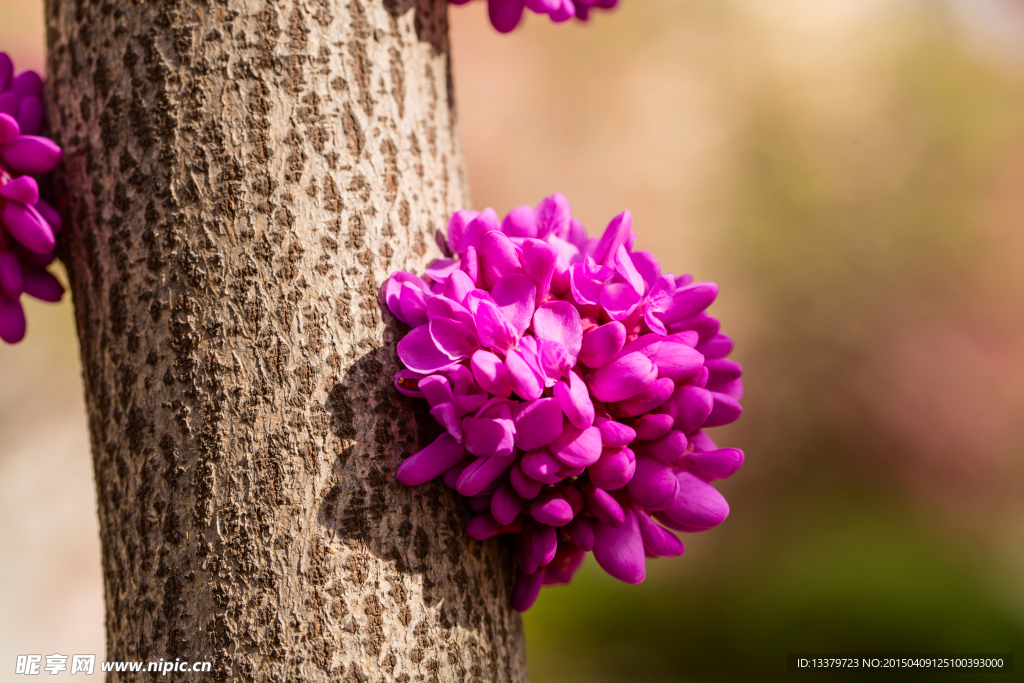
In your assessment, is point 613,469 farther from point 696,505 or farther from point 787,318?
point 787,318

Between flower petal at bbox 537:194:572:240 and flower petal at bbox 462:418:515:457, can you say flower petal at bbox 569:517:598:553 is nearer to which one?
flower petal at bbox 462:418:515:457

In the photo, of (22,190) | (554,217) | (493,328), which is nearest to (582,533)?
(493,328)

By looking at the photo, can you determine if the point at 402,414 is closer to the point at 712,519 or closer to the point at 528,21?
the point at 712,519

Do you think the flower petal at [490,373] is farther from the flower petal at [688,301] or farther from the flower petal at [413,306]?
the flower petal at [688,301]

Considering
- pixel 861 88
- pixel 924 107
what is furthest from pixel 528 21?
pixel 924 107

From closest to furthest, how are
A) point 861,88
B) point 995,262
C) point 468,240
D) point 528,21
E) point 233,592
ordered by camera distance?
point 233,592 < point 468,240 < point 995,262 < point 861,88 < point 528,21

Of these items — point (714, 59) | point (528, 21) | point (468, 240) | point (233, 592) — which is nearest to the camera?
point (233, 592)
